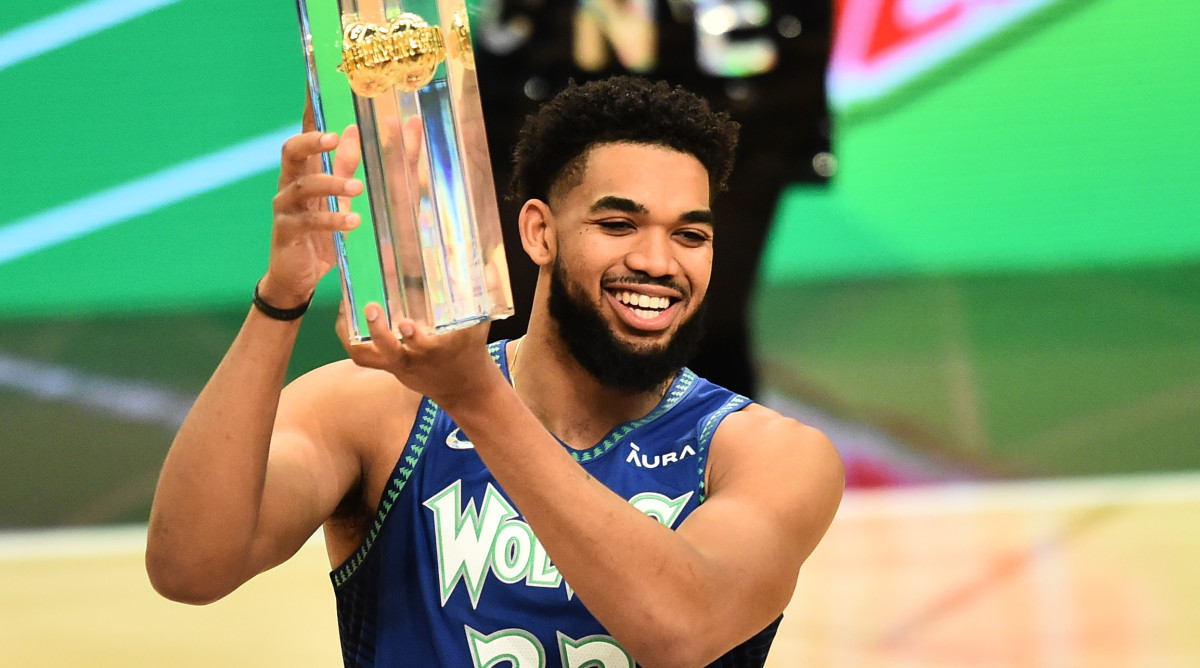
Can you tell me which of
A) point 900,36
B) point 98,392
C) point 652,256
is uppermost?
point 900,36

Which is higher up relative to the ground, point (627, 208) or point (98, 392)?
point (627, 208)

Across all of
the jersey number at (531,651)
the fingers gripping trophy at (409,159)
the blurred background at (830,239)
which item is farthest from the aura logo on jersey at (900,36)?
the fingers gripping trophy at (409,159)

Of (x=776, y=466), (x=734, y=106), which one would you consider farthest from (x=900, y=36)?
(x=776, y=466)

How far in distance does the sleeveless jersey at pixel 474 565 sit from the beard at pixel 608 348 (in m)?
0.08

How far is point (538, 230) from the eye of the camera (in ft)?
6.32

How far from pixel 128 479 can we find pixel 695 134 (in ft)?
10.4

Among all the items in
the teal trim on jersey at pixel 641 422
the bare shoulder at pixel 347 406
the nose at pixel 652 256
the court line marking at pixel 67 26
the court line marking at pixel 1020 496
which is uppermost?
the court line marking at pixel 67 26

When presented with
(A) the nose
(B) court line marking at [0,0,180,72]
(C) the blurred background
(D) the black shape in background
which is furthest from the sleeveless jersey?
(B) court line marking at [0,0,180,72]

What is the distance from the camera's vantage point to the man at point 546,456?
132 cm

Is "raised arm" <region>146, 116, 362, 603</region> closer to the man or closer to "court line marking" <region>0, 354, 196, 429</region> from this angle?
the man

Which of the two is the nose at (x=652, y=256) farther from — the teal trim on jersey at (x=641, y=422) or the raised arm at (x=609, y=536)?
the raised arm at (x=609, y=536)

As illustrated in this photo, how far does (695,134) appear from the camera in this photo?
6.20 ft

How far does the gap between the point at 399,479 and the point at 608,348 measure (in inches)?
13.3

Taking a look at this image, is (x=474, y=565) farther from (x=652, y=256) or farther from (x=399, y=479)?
(x=652, y=256)
